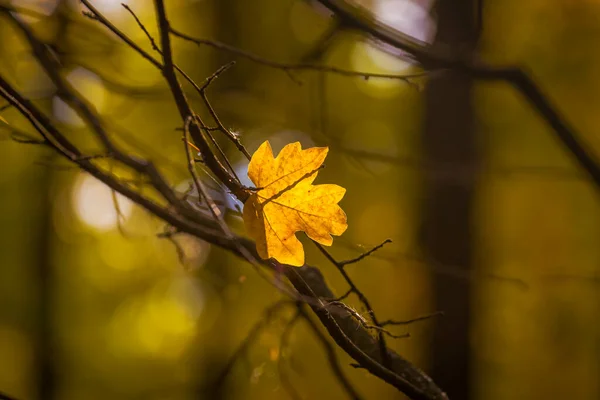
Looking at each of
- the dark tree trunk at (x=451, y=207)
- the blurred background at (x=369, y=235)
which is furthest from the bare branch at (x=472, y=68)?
the dark tree trunk at (x=451, y=207)

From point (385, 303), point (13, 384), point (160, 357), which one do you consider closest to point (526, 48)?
point (385, 303)

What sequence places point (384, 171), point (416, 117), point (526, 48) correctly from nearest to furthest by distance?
point (526, 48) < point (416, 117) < point (384, 171)

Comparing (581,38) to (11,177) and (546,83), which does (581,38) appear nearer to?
(546,83)

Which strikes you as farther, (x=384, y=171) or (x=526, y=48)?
(x=384, y=171)

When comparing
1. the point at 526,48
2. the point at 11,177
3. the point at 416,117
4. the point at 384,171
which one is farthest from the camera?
the point at 11,177

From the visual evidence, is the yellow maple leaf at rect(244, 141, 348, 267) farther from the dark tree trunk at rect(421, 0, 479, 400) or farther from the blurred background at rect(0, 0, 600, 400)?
the dark tree trunk at rect(421, 0, 479, 400)

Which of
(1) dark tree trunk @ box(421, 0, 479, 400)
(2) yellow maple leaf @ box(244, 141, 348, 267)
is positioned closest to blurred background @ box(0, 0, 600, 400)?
(1) dark tree trunk @ box(421, 0, 479, 400)

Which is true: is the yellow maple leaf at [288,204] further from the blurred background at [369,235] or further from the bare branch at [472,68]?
the blurred background at [369,235]
